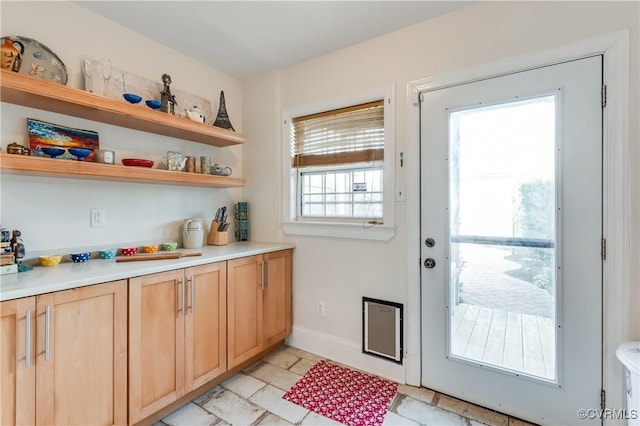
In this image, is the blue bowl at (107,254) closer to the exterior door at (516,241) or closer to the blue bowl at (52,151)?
the blue bowl at (52,151)

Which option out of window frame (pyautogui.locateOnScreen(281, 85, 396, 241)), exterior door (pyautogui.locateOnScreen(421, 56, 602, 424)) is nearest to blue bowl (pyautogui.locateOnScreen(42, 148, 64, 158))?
window frame (pyautogui.locateOnScreen(281, 85, 396, 241))

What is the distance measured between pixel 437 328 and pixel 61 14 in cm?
320

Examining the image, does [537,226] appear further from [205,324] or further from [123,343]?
[123,343]

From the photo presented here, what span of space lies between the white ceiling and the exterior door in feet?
2.18

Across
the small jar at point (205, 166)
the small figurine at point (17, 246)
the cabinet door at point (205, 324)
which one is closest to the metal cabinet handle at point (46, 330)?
the small figurine at point (17, 246)

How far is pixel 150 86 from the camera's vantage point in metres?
2.17

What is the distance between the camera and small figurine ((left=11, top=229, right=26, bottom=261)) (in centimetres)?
146

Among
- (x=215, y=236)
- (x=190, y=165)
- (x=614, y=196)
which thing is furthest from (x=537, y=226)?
(x=190, y=165)

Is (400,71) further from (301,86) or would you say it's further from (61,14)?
(61,14)

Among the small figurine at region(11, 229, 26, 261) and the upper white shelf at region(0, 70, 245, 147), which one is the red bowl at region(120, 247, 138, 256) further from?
the upper white shelf at region(0, 70, 245, 147)

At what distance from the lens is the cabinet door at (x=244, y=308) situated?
2023 mm

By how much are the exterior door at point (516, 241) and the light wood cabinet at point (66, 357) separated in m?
1.88

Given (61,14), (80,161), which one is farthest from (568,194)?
(61,14)

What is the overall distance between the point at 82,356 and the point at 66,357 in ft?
0.20
